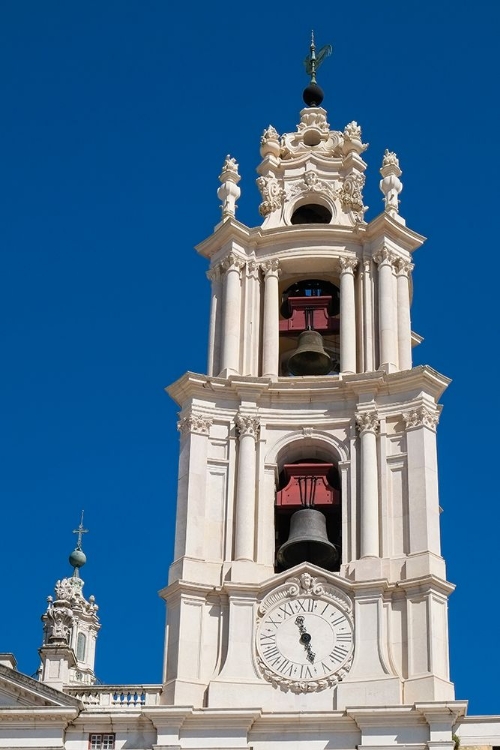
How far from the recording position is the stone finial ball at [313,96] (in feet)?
186

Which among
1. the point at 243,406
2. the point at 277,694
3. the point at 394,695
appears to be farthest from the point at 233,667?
the point at 243,406

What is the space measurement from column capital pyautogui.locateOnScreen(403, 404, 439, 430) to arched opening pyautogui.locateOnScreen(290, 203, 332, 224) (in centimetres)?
881

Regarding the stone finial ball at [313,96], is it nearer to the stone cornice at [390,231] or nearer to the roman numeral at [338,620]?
the stone cornice at [390,231]

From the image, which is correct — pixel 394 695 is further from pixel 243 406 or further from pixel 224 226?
pixel 224 226

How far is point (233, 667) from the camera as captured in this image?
140 ft

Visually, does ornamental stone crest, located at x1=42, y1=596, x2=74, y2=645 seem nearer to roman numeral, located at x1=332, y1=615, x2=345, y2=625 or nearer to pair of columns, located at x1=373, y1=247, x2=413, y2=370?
roman numeral, located at x1=332, y1=615, x2=345, y2=625

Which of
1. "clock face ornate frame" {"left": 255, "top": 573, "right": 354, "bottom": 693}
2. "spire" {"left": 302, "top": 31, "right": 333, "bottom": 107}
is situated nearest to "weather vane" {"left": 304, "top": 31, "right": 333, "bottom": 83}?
"spire" {"left": 302, "top": 31, "right": 333, "bottom": 107}

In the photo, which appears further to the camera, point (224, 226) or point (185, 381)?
point (224, 226)

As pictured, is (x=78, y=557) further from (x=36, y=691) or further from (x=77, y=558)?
(x=36, y=691)

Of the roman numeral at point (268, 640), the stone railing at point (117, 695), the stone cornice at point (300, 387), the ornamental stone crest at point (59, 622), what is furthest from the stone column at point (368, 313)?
the stone railing at point (117, 695)

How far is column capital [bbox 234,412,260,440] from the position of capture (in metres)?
46.4

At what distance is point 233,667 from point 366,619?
3.32 m

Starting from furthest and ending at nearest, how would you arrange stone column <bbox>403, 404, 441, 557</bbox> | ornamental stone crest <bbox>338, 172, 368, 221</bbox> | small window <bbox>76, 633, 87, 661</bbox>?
small window <bbox>76, 633, 87, 661</bbox> < ornamental stone crest <bbox>338, 172, 368, 221</bbox> < stone column <bbox>403, 404, 441, 557</bbox>

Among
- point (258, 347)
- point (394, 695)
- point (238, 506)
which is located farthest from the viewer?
point (258, 347)
